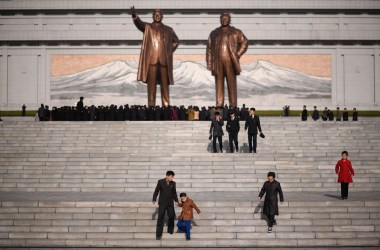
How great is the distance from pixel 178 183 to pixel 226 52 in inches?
292

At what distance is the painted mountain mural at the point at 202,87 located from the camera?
3706 cm

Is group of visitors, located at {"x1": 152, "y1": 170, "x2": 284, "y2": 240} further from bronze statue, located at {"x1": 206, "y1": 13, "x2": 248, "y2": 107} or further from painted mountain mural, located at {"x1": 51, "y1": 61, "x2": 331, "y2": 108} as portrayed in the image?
painted mountain mural, located at {"x1": 51, "y1": 61, "x2": 331, "y2": 108}

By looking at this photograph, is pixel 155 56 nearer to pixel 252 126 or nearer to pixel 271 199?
pixel 252 126

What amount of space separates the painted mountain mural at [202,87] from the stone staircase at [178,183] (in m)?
19.6

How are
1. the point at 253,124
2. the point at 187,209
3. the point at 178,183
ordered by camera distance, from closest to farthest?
the point at 187,209 < the point at 178,183 < the point at 253,124

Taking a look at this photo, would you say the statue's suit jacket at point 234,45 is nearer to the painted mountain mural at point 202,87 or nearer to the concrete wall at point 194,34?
the painted mountain mural at point 202,87

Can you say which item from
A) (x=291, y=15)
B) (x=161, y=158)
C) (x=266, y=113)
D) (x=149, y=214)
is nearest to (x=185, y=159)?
(x=161, y=158)

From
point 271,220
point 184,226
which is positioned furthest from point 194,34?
point 184,226

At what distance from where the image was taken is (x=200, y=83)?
122 feet

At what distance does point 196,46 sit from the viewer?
38.2m

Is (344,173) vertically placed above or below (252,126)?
below

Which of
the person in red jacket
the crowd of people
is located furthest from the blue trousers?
the crowd of people

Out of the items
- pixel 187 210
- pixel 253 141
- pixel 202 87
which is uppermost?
pixel 202 87

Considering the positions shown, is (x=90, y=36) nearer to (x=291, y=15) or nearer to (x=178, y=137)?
(x=291, y=15)
